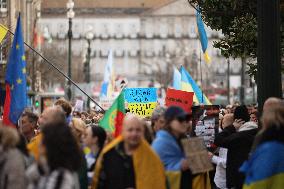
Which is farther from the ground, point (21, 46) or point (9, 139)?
point (21, 46)

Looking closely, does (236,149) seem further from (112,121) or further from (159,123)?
(159,123)

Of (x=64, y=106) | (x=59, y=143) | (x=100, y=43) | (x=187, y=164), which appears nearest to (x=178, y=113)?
(x=187, y=164)

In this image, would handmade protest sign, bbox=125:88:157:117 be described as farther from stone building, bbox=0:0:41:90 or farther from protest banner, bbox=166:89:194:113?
stone building, bbox=0:0:41:90

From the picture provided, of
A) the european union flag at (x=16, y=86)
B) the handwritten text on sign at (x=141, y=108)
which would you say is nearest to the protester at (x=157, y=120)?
the european union flag at (x=16, y=86)

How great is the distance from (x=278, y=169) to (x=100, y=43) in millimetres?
157587

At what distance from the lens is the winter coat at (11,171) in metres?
9.69

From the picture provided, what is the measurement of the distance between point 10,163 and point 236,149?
4140 mm

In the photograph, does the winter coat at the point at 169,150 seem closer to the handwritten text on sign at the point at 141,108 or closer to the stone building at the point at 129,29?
the handwritten text on sign at the point at 141,108

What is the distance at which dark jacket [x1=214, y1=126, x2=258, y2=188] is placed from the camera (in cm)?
1321

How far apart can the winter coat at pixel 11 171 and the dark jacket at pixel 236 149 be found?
398 centimetres

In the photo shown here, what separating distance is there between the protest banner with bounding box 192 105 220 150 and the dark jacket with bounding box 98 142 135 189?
451cm

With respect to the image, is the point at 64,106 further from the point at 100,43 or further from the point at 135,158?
the point at 100,43

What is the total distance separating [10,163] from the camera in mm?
9758

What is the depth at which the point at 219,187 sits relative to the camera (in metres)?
15.2
